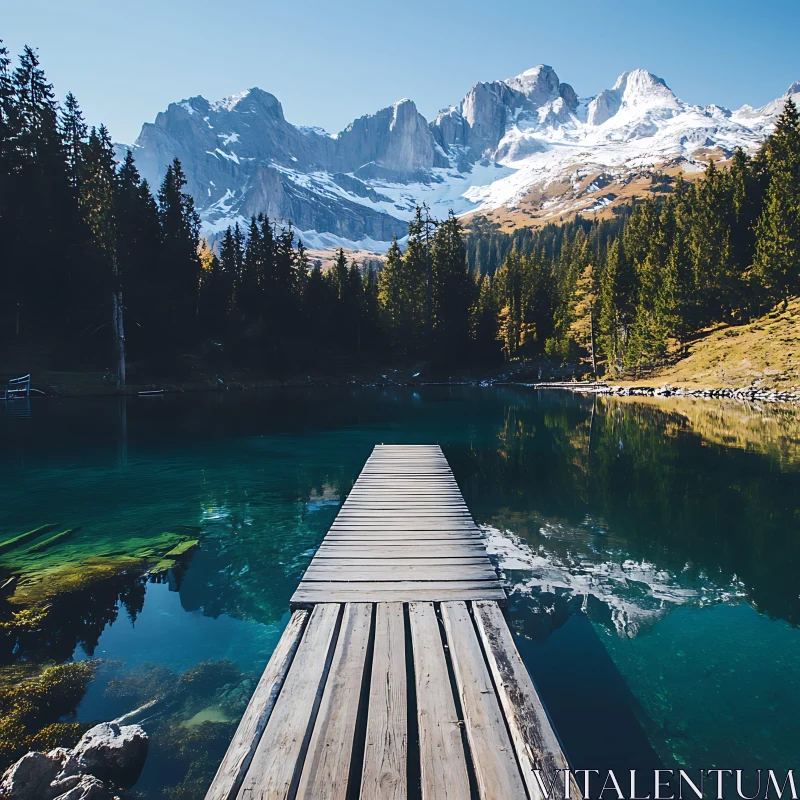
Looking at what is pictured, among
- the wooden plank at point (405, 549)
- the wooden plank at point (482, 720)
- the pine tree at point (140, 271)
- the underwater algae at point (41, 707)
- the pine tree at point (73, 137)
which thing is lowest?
the underwater algae at point (41, 707)

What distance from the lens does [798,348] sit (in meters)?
42.2

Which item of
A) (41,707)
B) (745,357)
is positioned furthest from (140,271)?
(745,357)

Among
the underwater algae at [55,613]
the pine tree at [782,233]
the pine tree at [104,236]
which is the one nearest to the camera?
the underwater algae at [55,613]

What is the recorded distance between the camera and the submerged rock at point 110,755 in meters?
4.86

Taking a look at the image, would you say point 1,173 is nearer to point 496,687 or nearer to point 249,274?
point 249,274

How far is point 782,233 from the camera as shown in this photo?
Answer: 52.8 meters

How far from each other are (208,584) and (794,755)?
30.4ft

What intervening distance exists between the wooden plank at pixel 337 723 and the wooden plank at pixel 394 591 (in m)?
0.73

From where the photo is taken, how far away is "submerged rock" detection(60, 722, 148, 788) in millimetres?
4859

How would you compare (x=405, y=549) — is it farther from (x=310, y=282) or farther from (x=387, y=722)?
(x=310, y=282)

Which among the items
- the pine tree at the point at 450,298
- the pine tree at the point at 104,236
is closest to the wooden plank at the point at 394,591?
the pine tree at the point at 104,236

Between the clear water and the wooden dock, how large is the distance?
1583 mm

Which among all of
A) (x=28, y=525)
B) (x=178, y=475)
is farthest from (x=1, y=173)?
(x=28, y=525)

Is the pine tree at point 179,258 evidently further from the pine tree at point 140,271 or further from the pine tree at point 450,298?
the pine tree at point 450,298
